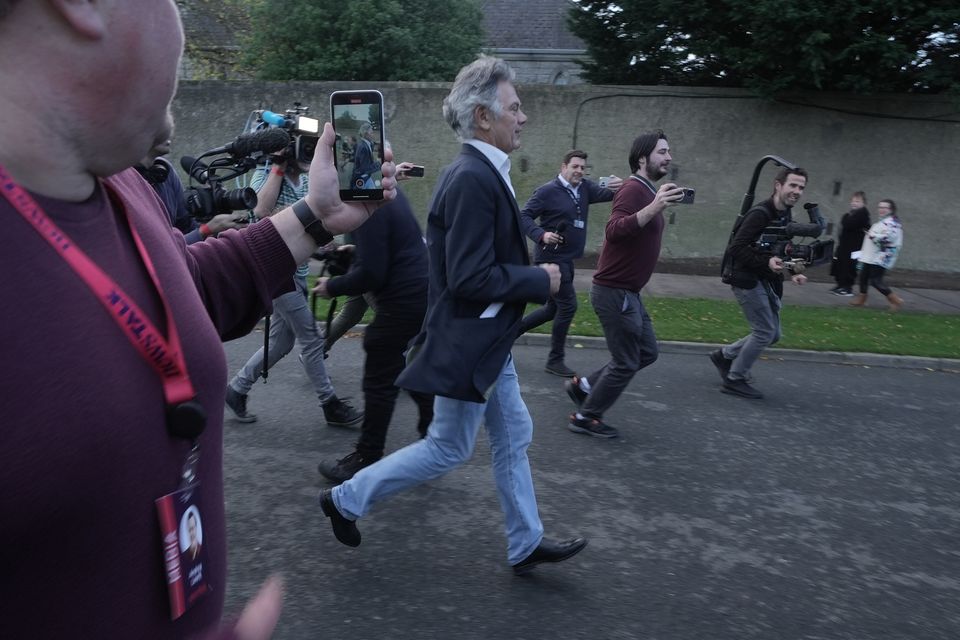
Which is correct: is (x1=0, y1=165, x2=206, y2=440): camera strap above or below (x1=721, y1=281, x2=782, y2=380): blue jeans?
above

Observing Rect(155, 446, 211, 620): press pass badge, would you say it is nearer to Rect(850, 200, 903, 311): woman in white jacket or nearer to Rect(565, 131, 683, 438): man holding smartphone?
Rect(565, 131, 683, 438): man holding smartphone

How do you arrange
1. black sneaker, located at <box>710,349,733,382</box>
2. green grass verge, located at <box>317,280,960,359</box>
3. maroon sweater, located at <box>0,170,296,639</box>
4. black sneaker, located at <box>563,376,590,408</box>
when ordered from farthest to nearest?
green grass verge, located at <box>317,280,960,359</box> → black sneaker, located at <box>710,349,733,382</box> → black sneaker, located at <box>563,376,590,408</box> → maroon sweater, located at <box>0,170,296,639</box>

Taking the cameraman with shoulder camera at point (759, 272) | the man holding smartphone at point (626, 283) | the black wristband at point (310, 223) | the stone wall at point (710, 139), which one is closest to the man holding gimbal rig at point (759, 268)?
the cameraman with shoulder camera at point (759, 272)

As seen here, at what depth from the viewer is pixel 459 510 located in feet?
13.4

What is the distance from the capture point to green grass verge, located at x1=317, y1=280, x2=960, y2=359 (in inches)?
323

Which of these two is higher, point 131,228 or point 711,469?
point 131,228

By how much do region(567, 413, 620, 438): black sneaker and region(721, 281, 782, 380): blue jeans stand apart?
5.52 feet

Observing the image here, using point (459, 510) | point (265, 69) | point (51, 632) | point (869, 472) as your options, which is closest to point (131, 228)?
point (51, 632)

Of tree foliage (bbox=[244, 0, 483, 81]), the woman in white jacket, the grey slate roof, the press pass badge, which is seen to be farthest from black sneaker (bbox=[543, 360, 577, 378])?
A: the grey slate roof

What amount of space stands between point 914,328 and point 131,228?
1027cm

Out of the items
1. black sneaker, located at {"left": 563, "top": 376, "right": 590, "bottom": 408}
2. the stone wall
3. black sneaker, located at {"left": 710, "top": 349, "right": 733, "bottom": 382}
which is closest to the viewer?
black sneaker, located at {"left": 563, "top": 376, "right": 590, "bottom": 408}

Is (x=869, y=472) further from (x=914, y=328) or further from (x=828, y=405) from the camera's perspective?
(x=914, y=328)

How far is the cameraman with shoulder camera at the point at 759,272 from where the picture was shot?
20.1 feet

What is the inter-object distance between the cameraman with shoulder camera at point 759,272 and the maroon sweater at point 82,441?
5708 mm
